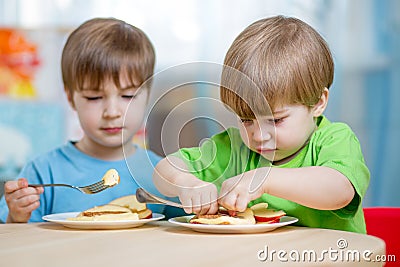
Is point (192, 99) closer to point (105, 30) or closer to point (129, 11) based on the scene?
point (105, 30)

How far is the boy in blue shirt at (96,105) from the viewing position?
1416mm

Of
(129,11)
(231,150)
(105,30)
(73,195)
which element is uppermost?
(129,11)

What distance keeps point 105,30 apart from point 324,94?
0.56m

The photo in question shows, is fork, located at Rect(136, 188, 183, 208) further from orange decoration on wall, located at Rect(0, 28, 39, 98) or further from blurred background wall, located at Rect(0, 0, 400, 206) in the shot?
orange decoration on wall, located at Rect(0, 28, 39, 98)

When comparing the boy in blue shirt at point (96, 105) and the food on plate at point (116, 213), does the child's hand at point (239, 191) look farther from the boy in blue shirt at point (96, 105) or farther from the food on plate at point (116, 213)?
the boy in blue shirt at point (96, 105)

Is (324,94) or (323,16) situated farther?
(323,16)

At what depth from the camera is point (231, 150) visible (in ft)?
3.68

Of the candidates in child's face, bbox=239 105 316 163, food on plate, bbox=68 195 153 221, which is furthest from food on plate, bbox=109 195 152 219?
child's face, bbox=239 105 316 163

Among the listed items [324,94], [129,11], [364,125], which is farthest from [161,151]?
[129,11]

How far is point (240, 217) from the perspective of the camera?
3.17 feet

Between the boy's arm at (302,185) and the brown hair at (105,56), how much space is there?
54 cm

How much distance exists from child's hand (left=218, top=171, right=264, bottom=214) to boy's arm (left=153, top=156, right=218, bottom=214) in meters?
0.02

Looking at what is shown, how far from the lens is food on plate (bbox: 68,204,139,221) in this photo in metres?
1.01

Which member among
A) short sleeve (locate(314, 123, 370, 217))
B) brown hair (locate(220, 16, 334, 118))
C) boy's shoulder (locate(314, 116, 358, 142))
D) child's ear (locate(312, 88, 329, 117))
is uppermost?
brown hair (locate(220, 16, 334, 118))
